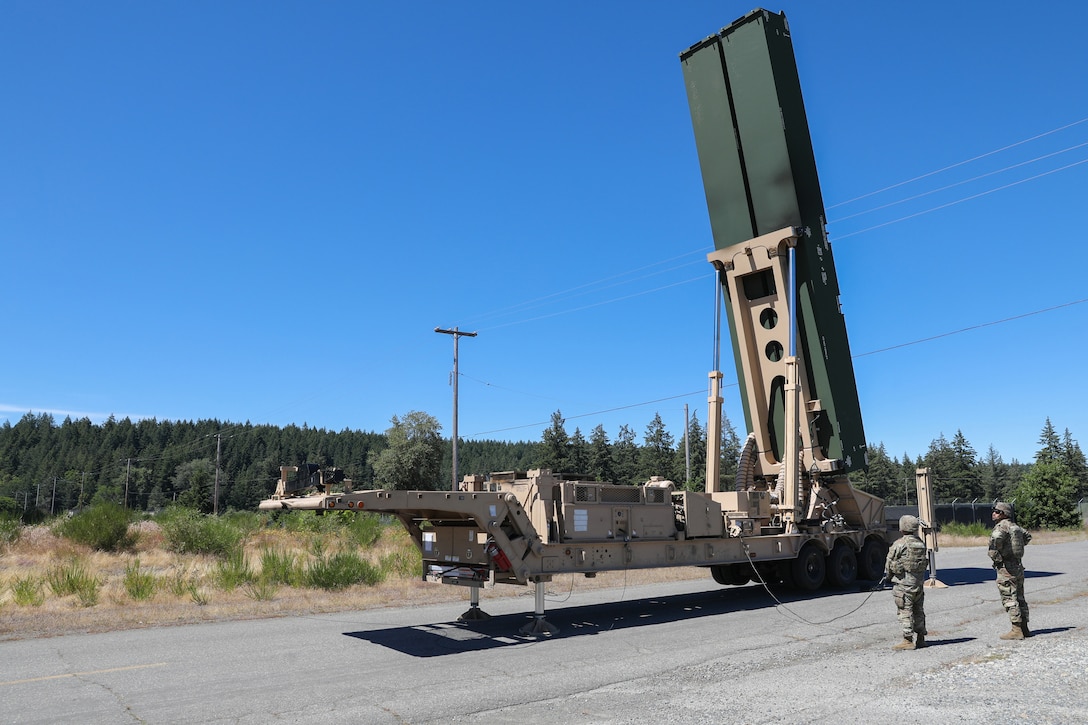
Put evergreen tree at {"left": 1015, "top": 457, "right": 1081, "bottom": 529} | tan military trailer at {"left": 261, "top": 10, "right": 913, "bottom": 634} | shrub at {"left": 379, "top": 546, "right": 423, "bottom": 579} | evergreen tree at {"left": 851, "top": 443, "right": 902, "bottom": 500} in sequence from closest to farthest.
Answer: tan military trailer at {"left": 261, "top": 10, "right": 913, "bottom": 634}, shrub at {"left": 379, "top": 546, "right": 423, "bottom": 579}, evergreen tree at {"left": 1015, "top": 457, "right": 1081, "bottom": 529}, evergreen tree at {"left": 851, "top": 443, "right": 902, "bottom": 500}

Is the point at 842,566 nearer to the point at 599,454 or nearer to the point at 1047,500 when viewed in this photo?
the point at 1047,500

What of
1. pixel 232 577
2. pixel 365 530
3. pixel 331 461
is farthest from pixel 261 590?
pixel 331 461

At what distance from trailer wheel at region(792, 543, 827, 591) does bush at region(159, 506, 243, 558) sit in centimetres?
1442

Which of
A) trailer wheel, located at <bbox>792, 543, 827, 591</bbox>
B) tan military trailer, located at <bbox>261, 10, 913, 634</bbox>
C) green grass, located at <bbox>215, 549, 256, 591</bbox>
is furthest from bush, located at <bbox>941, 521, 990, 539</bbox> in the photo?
green grass, located at <bbox>215, 549, 256, 591</bbox>

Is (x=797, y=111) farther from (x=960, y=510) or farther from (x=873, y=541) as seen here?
(x=960, y=510)

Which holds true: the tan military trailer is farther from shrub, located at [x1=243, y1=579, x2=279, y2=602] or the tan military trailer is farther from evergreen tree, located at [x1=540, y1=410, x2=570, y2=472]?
evergreen tree, located at [x1=540, y1=410, x2=570, y2=472]

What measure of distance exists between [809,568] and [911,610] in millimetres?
6229

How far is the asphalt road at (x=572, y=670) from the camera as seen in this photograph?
232 inches

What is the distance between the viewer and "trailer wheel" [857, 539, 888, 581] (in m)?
15.3

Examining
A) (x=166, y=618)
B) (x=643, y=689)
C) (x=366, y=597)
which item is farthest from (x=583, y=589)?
(x=643, y=689)

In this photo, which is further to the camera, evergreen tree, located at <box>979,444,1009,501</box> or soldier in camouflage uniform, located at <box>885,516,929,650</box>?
evergreen tree, located at <box>979,444,1009,501</box>

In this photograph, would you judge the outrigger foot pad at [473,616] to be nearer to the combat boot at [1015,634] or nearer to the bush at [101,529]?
the combat boot at [1015,634]

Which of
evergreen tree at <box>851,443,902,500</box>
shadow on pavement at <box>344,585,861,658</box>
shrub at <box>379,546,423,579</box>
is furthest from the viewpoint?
evergreen tree at <box>851,443,902,500</box>

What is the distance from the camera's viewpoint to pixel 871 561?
50.5 feet
